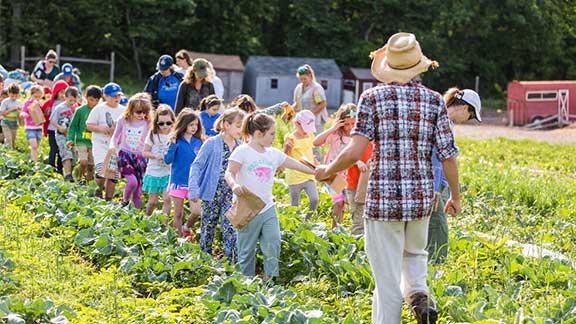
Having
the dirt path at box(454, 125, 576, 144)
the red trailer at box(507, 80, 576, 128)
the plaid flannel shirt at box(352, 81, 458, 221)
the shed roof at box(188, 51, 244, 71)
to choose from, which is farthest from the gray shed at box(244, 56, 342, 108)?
the plaid flannel shirt at box(352, 81, 458, 221)

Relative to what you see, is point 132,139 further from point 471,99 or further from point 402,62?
point 402,62

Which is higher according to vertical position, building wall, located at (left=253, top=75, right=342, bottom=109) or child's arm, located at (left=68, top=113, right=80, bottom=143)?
building wall, located at (left=253, top=75, right=342, bottom=109)

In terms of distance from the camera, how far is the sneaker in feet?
18.0

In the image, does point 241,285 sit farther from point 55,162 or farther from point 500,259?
point 55,162

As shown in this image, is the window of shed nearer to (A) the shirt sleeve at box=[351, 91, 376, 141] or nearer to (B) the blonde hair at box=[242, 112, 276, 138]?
(B) the blonde hair at box=[242, 112, 276, 138]

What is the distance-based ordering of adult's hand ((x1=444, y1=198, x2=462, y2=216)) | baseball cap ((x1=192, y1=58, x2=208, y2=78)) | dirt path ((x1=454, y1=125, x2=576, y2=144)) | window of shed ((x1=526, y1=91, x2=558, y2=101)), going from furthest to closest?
window of shed ((x1=526, y1=91, x2=558, y2=101)) < dirt path ((x1=454, y1=125, x2=576, y2=144)) < baseball cap ((x1=192, y1=58, x2=208, y2=78)) < adult's hand ((x1=444, y1=198, x2=462, y2=216))

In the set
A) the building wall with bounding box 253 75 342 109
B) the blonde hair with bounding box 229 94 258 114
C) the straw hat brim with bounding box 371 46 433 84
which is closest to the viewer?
the straw hat brim with bounding box 371 46 433 84

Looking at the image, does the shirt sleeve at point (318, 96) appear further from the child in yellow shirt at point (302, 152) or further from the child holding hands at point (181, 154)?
the child holding hands at point (181, 154)

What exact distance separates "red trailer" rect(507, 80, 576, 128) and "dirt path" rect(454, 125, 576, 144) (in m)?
1.72

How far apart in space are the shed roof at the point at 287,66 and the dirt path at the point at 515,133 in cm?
1062

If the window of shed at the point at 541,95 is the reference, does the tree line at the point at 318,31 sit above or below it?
above

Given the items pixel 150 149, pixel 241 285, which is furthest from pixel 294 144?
pixel 241 285

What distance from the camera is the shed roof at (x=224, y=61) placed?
144ft

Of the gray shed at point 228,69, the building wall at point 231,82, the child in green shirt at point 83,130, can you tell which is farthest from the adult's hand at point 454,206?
the building wall at point 231,82
